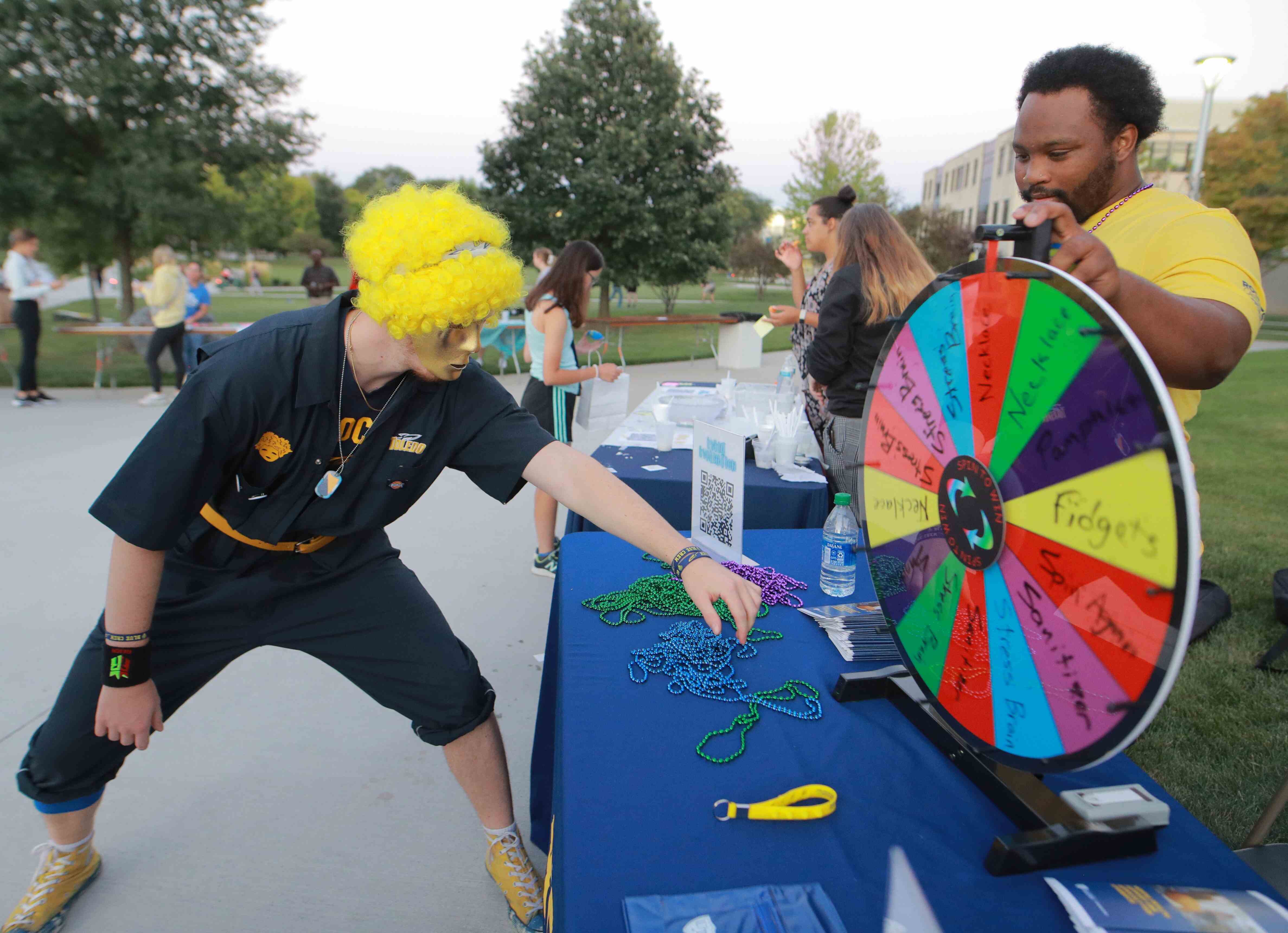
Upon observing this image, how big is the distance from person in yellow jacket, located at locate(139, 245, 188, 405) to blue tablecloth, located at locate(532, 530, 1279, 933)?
8.69 metres

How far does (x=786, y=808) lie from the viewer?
110 cm

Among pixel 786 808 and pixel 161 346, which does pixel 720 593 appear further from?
pixel 161 346

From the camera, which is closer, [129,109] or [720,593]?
[720,593]

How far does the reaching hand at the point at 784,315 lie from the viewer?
424 centimetres

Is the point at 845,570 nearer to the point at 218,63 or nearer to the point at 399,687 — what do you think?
the point at 399,687

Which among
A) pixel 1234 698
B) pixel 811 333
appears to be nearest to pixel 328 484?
pixel 811 333

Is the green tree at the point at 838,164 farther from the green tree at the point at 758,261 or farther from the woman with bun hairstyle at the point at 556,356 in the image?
the woman with bun hairstyle at the point at 556,356

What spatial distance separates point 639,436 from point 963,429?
2.71 metres

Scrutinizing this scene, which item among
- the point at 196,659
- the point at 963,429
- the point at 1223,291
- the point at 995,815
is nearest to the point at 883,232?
the point at 1223,291

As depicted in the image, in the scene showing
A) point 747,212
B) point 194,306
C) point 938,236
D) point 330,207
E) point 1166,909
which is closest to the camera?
point 1166,909

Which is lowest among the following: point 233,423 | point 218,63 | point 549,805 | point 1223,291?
point 549,805

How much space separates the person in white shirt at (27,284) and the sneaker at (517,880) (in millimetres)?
7928

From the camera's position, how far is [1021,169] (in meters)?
1.44

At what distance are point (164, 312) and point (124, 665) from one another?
27.3 ft
